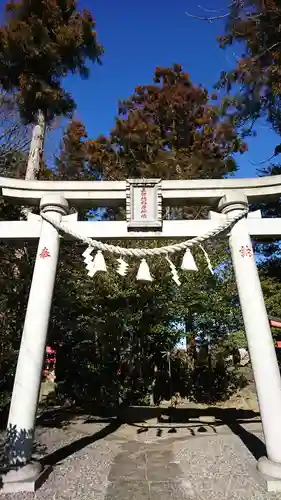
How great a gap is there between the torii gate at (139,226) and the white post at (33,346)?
1cm

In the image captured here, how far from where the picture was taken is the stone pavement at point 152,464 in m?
3.76

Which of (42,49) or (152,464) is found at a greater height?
(42,49)

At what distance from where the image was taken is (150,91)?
18.4 m

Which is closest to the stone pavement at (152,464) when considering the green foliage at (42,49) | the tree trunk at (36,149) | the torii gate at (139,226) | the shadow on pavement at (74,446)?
the shadow on pavement at (74,446)

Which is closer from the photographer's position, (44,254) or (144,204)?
(44,254)

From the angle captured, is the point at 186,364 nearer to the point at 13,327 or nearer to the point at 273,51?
the point at 13,327

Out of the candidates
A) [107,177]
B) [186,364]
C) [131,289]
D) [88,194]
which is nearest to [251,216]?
[88,194]

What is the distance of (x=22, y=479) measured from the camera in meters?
3.73

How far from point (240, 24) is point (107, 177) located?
8.20 metres

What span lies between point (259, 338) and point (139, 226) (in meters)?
2.22

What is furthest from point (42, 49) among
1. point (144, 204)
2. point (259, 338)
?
point (259, 338)

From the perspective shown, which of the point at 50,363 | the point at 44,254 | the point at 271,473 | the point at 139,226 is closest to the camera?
the point at 271,473

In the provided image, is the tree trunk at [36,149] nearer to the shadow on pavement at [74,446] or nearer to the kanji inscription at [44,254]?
the kanji inscription at [44,254]

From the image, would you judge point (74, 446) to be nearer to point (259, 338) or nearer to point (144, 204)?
point (259, 338)
